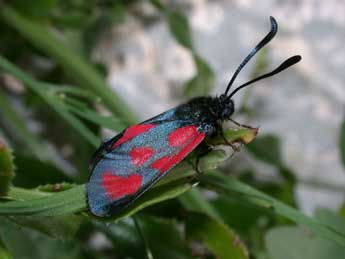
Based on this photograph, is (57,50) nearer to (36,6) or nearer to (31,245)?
(36,6)

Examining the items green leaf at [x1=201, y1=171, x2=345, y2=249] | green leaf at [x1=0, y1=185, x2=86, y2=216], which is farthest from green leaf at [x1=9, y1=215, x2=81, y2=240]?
green leaf at [x1=201, y1=171, x2=345, y2=249]

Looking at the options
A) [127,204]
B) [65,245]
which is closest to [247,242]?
[65,245]

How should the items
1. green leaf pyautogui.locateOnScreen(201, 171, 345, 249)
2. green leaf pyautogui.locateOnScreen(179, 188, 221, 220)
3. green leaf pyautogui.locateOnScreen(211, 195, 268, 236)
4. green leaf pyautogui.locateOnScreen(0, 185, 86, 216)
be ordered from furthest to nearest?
green leaf pyautogui.locateOnScreen(211, 195, 268, 236) → green leaf pyautogui.locateOnScreen(179, 188, 221, 220) → green leaf pyautogui.locateOnScreen(201, 171, 345, 249) → green leaf pyautogui.locateOnScreen(0, 185, 86, 216)

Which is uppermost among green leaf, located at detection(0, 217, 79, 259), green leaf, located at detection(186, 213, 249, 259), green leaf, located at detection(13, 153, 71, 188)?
green leaf, located at detection(186, 213, 249, 259)

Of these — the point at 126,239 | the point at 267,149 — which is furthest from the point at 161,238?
the point at 267,149

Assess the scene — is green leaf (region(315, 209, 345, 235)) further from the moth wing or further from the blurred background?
the blurred background

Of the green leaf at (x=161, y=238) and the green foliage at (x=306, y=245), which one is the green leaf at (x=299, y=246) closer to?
the green foliage at (x=306, y=245)

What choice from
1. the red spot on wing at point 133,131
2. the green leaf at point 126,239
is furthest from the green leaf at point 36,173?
the red spot on wing at point 133,131
